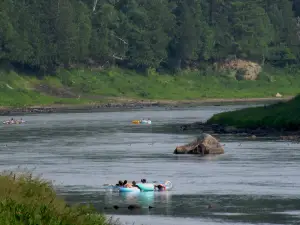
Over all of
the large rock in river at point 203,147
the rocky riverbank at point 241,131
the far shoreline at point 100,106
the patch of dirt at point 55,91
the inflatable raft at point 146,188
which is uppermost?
the patch of dirt at point 55,91

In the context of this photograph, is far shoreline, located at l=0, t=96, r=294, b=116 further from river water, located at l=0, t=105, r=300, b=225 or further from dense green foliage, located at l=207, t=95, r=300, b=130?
dense green foliage, located at l=207, t=95, r=300, b=130

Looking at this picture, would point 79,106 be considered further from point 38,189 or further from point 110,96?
point 38,189

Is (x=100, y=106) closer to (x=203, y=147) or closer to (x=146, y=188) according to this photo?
(x=203, y=147)

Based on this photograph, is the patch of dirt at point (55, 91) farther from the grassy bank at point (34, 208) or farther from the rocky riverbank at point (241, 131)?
the grassy bank at point (34, 208)

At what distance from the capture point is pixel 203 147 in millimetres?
86125

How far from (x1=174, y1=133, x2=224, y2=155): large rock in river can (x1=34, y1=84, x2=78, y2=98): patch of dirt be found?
105538mm

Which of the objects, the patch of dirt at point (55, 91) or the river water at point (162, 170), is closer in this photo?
the river water at point (162, 170)

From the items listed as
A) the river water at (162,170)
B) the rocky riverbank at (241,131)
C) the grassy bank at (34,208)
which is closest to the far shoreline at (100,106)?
the river water at (162,170)

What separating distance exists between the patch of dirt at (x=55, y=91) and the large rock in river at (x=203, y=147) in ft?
346

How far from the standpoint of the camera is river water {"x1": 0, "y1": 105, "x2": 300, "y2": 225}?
51.1 meters

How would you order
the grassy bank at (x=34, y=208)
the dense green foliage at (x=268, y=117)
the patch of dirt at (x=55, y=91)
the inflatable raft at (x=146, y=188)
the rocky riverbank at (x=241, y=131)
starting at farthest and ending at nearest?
1. the patch of dirt at (x=55, y=91)
2. the dense green foliage at (x=268, y=117)
3. the rocky riverbank at (x=241, y=131)
4. the inflatable raft at (x=146, y=188)
5. the grassy bank at (x=34, y=208)

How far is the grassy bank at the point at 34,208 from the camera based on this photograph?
31.8 m

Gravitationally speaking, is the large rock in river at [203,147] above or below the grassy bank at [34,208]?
above

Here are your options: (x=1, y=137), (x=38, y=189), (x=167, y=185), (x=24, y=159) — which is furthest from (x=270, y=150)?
(x=38, y=189)
